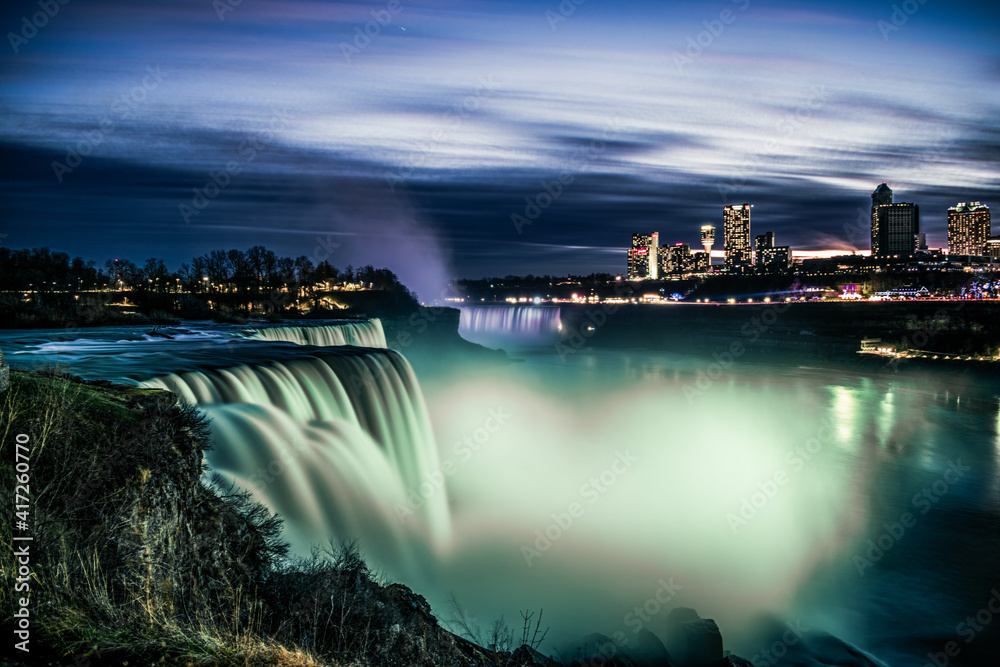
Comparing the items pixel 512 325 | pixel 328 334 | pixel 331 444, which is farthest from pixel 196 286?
pixel 512 325

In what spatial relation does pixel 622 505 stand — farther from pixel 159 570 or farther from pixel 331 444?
pixel 159 570

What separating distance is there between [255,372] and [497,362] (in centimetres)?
4879

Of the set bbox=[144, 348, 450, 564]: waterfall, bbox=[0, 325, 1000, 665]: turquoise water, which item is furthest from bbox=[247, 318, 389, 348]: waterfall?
bbox=[144, 348, 450, 564]: waterfall

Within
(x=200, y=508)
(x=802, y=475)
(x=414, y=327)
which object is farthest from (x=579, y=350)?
(x=200, y=508)

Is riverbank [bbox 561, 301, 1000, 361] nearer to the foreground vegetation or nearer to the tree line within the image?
the tree line

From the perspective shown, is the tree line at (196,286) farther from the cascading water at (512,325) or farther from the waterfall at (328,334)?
the cascading water at (512,325)

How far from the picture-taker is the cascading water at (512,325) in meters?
108

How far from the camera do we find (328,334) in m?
30.5

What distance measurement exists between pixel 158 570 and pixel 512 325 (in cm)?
10949

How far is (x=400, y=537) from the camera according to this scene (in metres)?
14.3

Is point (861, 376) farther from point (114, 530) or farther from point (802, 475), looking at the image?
point (114, 530)

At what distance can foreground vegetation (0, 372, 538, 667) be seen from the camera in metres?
4.37

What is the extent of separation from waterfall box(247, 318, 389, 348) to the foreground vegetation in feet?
61.4

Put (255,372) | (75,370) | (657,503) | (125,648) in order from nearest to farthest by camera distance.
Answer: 1. (125,648)
2. (75,370)
3. (255,372)
4. (657,503)
